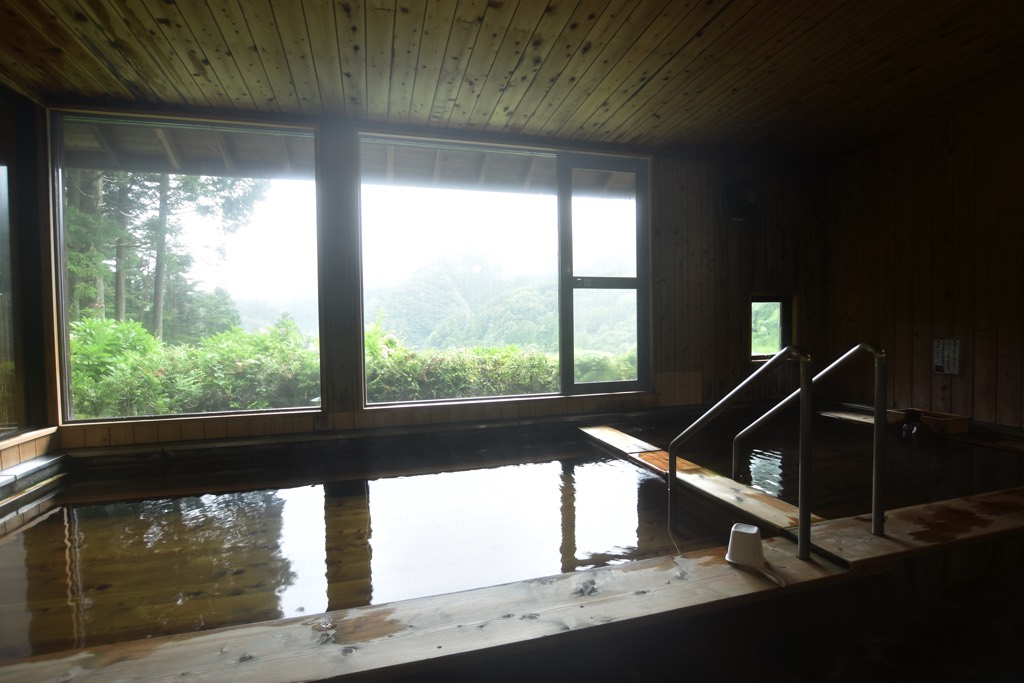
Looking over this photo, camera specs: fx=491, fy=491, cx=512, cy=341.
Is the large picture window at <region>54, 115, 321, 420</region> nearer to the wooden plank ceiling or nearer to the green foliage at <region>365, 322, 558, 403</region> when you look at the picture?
the wooden plank ceiling

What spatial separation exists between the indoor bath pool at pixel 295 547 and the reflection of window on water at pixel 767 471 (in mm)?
528

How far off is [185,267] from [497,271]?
93.6 inches

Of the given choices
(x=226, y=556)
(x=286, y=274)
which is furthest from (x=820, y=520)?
(x=286, y=274)

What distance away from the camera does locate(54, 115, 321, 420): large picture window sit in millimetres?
3461

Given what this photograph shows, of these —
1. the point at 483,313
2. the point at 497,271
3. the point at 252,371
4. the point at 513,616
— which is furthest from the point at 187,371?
the point at 513,616

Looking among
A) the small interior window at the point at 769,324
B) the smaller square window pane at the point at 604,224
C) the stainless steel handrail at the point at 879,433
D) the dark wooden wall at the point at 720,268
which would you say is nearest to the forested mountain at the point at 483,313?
the smaller square window pane at the point at 604,224

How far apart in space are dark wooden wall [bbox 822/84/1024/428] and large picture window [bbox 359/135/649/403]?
6.65 feet

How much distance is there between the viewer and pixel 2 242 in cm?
309

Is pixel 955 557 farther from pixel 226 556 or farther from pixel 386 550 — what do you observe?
pixel 226 556

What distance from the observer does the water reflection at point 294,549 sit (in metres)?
1.68

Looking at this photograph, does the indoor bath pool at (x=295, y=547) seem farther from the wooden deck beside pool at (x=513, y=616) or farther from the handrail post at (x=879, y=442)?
the handrail post at (x=879, y=442)

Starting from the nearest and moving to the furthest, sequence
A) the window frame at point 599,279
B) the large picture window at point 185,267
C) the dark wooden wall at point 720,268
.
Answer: the large picture window at point 185,267
the window frame at point 599,279
the dark wooden wall at point 720,268

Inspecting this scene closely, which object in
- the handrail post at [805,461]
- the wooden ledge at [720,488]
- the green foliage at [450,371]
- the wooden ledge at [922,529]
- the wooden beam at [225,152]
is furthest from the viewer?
the green foliage at [450,371]

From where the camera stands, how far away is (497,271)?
4324 mm
